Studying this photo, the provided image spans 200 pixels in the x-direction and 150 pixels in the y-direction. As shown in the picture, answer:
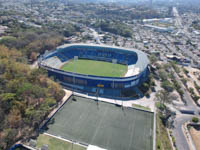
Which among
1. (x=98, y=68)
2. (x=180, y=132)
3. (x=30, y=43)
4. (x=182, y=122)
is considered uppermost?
(x=30, y=43)

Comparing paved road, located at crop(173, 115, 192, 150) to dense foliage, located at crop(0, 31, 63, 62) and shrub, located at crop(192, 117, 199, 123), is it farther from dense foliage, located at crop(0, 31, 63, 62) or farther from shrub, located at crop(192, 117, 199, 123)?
dense foliage, located at crop(0, 31, 63, 62)

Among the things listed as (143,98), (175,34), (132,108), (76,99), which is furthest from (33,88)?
(175,34)

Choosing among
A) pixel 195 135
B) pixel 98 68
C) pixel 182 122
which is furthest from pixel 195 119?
pixel 98 68

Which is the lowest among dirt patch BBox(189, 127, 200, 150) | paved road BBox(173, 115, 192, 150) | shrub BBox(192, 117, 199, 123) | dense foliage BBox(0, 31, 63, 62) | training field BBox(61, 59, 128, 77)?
dirt patch BBox(189, 127, 200, 150)

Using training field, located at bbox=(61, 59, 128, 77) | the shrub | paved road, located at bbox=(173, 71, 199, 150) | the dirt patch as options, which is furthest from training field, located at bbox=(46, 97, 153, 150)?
training field, located at bbox=(61, 59, 128, 77)

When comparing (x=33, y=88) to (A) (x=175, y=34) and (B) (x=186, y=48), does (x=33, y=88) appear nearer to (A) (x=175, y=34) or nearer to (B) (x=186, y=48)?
(B) (x=186, y=48)

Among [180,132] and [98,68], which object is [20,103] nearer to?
[98,68]
